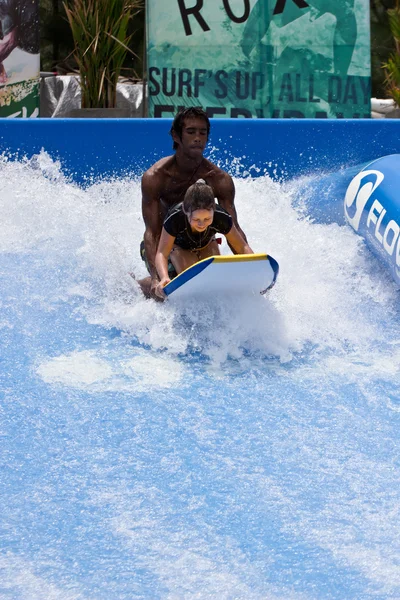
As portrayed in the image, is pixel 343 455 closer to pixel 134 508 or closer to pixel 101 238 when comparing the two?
pixel 134 508

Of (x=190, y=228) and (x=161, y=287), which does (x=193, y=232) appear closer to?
(x=190, y=228)

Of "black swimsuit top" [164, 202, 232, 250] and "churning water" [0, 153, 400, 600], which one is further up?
"black swimsuit top" [164, 202, 232, 250]

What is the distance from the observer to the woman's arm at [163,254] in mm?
3666

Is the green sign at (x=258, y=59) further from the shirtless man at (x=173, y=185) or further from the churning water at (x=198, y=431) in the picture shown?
the shirtless man at (x=173, y=185)

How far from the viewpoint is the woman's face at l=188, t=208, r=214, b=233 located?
3.49 metres

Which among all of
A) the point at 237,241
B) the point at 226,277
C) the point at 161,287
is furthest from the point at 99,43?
the point at 226,277

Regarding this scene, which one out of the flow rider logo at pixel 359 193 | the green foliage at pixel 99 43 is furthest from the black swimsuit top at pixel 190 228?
the green foliage at pixel 99 43

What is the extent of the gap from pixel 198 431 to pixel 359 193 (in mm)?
2478

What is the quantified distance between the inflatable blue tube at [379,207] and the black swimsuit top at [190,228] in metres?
0.95

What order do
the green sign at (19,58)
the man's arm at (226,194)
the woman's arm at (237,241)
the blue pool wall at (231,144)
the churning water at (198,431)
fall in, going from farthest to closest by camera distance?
the green sign at (19,58), the blue pool wall at (231,144), the man's arm at (226,194), the woman's arm at (237,241), the churning water at (198,431)

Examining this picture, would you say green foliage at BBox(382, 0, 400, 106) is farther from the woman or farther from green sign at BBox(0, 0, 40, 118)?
the woman

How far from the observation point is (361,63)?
6.79m

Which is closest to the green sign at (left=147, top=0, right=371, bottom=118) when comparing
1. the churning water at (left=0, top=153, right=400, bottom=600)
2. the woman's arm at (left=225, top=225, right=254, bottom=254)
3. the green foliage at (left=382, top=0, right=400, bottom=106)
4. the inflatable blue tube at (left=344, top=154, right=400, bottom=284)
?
the green foliage at (left=382, top=0, right=400, bottom=106)

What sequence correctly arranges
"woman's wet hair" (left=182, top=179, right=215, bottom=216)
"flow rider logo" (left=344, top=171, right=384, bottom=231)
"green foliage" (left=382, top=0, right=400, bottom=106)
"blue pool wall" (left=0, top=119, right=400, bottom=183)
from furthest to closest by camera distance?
1. "green foliage" (left=382, top=0, right=400, bottom=106)
2. "blue pool wall" (left=0, top=119, right=400, bottom=183)
3. "flow rider logo" (left=344, top=171, right=384, bottom=231)
4. "woman's wet hair" (left=182, top=179, right=215, bottom=216)
